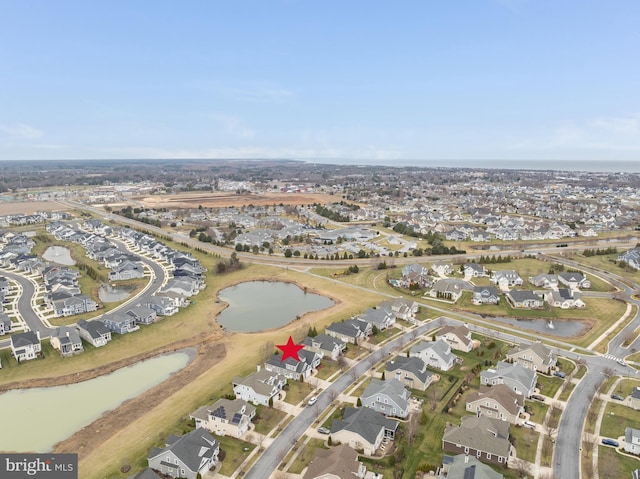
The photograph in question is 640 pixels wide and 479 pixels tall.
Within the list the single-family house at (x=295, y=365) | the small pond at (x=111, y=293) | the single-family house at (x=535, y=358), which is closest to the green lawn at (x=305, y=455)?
the single-family house at (x=295, y=365)

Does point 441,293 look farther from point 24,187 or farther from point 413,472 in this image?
point 24,187

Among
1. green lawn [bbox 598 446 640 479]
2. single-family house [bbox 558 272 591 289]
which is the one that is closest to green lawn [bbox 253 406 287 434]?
green lawn [bbox 598 446 640 479]

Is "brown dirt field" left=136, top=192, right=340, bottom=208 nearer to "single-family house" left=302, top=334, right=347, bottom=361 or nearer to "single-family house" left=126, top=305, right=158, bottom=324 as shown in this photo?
"single-family house" left=126, top=305, right=158, bottom=324

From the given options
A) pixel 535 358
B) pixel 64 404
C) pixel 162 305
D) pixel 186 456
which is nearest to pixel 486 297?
pixel 535 358

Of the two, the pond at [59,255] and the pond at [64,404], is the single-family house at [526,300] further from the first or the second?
the pond at [59,255]

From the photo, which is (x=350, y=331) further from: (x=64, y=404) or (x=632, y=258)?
(x=632, y=258)
